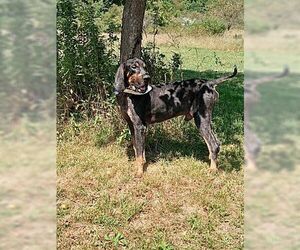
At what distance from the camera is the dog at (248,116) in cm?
115

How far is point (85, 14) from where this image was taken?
6.88 m

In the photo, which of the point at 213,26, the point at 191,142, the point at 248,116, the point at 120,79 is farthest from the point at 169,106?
the point at 213,26

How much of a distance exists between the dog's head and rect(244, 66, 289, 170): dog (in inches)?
146

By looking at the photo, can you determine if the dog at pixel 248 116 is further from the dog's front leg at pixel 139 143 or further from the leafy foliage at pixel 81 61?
the leafy foliage at pixel 81 61

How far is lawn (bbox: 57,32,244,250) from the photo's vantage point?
155 inches

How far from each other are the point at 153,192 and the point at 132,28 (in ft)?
8.36

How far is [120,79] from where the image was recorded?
16.5 feet

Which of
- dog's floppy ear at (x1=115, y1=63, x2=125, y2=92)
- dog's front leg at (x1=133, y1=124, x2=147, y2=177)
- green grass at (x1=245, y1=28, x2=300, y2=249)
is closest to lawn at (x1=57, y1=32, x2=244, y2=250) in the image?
dog's front leg at (x1=133, y1=124, x2=147, y2=177)

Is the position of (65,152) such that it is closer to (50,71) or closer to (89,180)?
(89,180)

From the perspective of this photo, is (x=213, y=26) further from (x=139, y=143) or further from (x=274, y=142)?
(x=274, y=142)

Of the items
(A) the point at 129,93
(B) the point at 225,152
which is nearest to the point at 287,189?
(A) the point at 129,93

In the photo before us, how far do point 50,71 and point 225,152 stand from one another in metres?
4.73

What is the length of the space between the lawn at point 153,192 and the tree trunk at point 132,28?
1030 mm

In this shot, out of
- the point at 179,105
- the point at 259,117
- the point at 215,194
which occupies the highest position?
the point at 259,117
